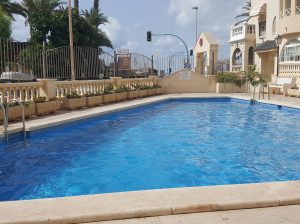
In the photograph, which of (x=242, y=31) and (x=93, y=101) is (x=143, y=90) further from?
(x=242, y=31)

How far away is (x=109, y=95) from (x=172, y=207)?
14238 millimetres

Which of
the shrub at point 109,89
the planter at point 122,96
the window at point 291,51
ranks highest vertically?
the window at point 291,51

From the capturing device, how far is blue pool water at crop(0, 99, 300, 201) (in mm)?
6984

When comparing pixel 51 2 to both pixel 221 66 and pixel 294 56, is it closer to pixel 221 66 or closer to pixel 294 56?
pixel 221 66

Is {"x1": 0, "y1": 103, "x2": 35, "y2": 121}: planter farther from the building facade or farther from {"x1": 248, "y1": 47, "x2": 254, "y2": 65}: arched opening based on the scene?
{"x1": 248, "y1": 47, "x2": 254, "y2": 65}: arched opening

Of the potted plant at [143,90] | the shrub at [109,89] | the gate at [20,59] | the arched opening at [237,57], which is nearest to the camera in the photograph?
the gate at [20,59]

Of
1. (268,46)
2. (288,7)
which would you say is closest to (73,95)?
(268,46)

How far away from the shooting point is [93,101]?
16.6 meters

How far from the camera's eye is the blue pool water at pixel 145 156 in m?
6.98

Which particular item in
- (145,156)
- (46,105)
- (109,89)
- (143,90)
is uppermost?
(109,89)

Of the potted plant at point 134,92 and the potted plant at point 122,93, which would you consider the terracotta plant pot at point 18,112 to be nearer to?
the potted plant at point 122,93

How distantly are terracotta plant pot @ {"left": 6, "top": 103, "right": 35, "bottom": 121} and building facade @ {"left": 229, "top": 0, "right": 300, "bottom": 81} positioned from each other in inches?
680

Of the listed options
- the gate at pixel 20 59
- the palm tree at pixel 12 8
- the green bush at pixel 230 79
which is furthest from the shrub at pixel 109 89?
→ the palm tree at pixel 12 8

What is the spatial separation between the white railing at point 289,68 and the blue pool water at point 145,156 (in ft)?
35.5
